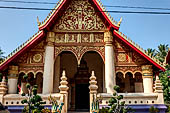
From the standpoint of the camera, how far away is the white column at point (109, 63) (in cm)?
1070

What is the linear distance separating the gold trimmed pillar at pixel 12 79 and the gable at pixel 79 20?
335 cm

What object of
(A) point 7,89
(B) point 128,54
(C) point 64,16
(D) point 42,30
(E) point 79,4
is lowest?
(A) point 7,89

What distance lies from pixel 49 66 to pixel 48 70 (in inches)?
9.3

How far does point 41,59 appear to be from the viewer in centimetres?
1150

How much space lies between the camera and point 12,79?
1113cm

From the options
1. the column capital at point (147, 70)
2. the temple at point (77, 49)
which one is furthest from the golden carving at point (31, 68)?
the column capital at point (147, 70)

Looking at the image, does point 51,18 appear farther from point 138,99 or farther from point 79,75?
point 138,99

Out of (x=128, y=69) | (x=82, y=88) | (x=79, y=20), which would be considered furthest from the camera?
(x=82, y=88)

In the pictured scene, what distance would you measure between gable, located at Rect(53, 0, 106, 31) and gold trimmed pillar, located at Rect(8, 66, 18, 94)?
335 centimetres

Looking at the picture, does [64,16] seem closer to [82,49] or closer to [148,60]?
[82,49]

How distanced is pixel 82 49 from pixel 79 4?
3.01m

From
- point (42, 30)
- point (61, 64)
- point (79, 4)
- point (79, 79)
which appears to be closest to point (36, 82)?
point (61, 64)

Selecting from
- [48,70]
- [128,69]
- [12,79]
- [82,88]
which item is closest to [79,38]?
[48,70]

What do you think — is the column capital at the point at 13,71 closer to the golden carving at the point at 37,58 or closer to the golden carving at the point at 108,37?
the golden carving at the point at 37,58
